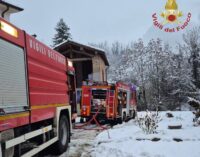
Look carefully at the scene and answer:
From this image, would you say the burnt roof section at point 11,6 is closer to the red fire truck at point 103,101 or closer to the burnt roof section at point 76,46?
the red fire truck at point 103,101

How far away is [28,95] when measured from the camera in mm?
7258

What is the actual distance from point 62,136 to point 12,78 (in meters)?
4.17

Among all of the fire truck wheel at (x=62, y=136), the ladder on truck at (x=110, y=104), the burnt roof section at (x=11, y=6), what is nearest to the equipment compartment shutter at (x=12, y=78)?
the fire truck wheel at (x=62, y=136)

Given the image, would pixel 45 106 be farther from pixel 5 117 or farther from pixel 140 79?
pixel 140 79

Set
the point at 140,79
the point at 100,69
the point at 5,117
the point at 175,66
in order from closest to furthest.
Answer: the point at 5,117
the point at 100,69
the point at 175,66
the point at 140,79

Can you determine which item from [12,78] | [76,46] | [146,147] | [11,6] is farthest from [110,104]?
[12,78]

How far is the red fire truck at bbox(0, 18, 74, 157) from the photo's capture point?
6223 millimetres

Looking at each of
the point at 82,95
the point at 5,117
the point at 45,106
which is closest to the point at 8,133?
the point at 5,117

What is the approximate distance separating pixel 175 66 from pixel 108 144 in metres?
41.4

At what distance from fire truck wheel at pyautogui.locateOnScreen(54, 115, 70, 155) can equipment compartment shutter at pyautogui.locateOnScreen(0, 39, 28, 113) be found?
3.08 meters

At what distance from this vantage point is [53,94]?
9273mm

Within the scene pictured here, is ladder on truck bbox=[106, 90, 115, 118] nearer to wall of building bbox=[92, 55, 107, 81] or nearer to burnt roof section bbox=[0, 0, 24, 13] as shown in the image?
burnt roof section bbox=[0, 0, 24, 13]

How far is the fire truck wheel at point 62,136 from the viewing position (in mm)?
9906

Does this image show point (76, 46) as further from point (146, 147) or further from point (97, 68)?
point (146, 147)
